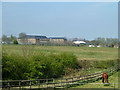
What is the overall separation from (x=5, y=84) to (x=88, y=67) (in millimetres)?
15683

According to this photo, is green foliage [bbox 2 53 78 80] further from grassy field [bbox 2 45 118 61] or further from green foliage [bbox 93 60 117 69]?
green foliage [bbox 93 60 117 69]

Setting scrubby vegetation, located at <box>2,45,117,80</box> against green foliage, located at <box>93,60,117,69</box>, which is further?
green foliage, located at <box>93,60,117,69</box>

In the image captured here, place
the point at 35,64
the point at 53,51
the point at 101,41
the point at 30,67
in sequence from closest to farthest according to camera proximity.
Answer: the point at 30,67 < the point at 35,64 < the point at 53,51 < the point at 101,41

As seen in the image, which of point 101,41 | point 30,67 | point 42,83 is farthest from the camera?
point 101,41

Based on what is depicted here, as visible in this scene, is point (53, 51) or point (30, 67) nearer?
point (30, 67)

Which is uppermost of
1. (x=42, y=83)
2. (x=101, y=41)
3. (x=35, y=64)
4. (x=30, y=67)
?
(x=101, y=41)

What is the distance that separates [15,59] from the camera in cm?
1631

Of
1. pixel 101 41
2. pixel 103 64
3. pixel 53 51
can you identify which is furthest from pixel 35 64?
pixel 101 41

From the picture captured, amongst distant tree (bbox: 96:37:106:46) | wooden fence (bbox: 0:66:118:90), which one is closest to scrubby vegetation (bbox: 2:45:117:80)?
wooden fence (bbox: 0:66:118:90)

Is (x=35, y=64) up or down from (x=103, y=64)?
up

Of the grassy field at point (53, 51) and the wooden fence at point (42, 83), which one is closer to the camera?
the wooden fence at point (42, 83)

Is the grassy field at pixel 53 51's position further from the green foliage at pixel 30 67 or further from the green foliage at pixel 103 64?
the green foliage at pixel 103 64

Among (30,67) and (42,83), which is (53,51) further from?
(42,83)

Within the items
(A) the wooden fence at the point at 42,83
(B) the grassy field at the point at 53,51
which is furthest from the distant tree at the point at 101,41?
(A) the wooden fence at the point at 42,83
